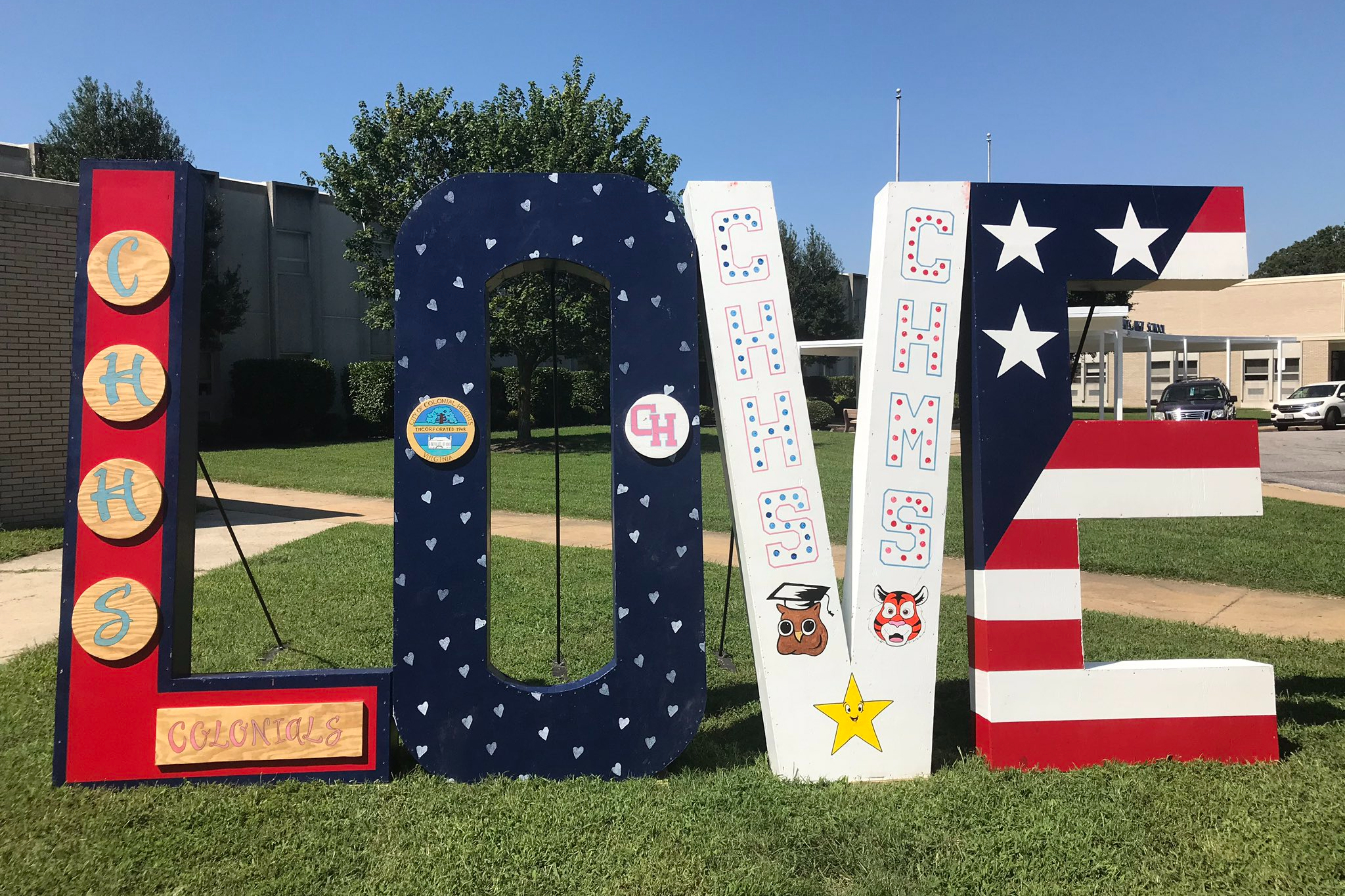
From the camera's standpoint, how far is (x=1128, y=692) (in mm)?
4102

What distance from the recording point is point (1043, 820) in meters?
3.48

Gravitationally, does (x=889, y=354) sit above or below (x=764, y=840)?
above

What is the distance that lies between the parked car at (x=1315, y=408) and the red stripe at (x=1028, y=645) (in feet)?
99.6

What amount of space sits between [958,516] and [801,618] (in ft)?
27.6

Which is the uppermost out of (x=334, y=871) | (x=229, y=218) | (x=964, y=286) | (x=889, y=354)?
(x=229, y=218)

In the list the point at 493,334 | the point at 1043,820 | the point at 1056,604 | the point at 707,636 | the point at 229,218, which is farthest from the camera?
the point at 229,218

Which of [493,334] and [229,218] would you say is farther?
[229,218]

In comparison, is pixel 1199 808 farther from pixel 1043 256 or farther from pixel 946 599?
pixel 946 599

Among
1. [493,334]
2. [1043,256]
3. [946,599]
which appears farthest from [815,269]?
[1043,256]

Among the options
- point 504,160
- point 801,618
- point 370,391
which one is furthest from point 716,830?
point 370,391

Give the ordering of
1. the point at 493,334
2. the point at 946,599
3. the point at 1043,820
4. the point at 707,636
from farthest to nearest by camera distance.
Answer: the point at 493,334, the point at 946,599, the point at 707,636, the point at 1043,820

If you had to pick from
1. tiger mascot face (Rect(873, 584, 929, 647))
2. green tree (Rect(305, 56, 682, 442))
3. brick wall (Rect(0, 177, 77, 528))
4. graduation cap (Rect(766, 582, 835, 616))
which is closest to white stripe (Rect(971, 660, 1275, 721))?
tiger mascot face (Rect(873, 584, 929, 647))

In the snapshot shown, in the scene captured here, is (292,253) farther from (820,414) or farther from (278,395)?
(820,414)

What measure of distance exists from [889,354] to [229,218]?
30019 millimetres
